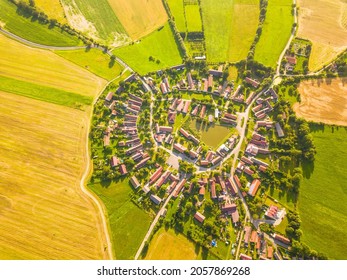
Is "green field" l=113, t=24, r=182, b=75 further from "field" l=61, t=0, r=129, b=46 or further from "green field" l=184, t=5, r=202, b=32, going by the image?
"green field" l=184, t=5, r=202, b=32

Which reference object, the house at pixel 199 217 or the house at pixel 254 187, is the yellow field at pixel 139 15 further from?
the house at pixel 199 217

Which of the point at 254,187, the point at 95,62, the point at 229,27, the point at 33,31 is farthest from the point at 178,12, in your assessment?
the point at 254,187

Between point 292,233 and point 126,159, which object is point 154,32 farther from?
point 292,233

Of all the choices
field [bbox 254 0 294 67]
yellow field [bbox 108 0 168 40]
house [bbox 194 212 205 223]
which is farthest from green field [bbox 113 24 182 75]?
house [bbox 194 212 205 223]

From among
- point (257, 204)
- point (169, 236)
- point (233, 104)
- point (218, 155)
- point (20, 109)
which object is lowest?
point (169, 236)

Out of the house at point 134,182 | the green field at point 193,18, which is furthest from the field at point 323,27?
the house at point 134,182

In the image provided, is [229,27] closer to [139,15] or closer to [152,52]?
[152,52]
